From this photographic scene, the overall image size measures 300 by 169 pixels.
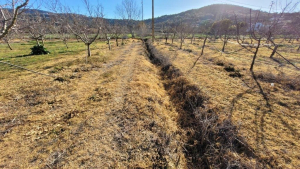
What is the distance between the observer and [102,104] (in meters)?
5.18

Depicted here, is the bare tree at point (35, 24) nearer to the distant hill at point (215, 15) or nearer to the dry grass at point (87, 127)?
the distant hill at point (215, 15)

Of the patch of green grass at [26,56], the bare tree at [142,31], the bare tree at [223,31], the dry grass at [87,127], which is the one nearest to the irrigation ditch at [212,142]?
the dry grass at [87,127]

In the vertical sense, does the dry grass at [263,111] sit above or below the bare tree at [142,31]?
below

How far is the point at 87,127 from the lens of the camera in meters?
3.97

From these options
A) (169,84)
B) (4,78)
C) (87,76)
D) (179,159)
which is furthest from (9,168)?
(4,78)

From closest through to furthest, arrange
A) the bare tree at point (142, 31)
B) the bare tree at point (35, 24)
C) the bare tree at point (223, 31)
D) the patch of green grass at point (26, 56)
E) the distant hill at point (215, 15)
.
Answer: the bare tree at point (35, 24) → the distant hill at point (215, 15) → the patch of green grass at point (26, 56) → the bare tree at point (223, 31) → the bare tree at point (142, 31)

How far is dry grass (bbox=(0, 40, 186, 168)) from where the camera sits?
3.01 metres

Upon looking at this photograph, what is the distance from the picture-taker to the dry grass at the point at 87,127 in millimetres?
3008

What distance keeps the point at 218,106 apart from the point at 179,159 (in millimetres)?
2801

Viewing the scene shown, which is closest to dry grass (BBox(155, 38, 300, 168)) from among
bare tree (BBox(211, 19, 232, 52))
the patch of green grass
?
bare tree (BBox(211, 19, 232, 52))

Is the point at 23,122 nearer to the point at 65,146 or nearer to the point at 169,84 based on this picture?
the point at 65,146

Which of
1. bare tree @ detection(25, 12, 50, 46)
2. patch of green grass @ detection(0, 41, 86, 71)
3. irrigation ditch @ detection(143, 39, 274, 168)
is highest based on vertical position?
bare tree @ detection(25, 12, 50, 46)

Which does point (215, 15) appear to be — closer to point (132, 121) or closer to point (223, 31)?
point (223, 31)

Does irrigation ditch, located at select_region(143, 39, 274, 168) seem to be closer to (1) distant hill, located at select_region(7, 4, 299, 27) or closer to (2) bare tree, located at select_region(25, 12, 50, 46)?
(2) bare tree, located at select_region(25, 12, 50, 46)
